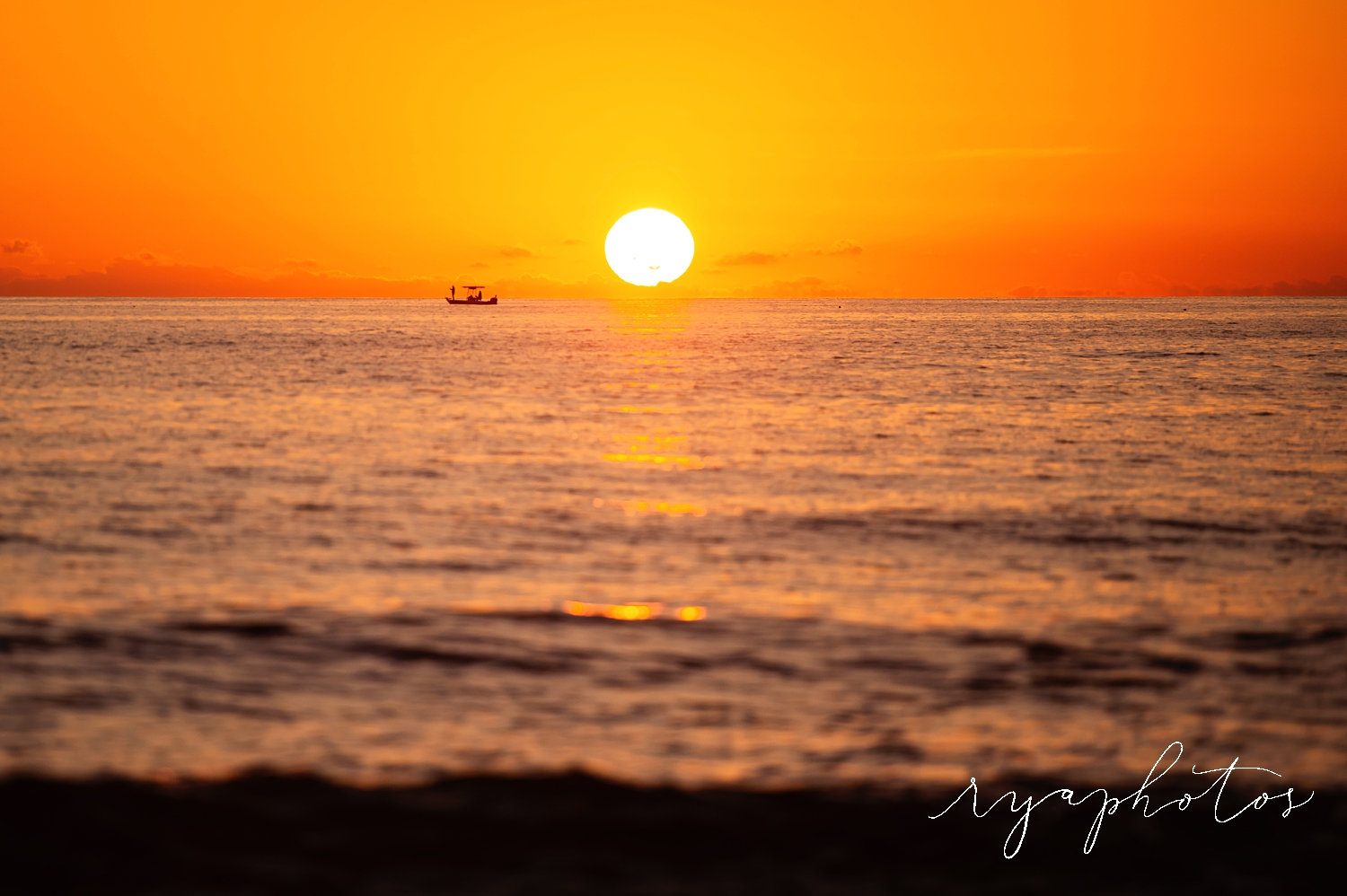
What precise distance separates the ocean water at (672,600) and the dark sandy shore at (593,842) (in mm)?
522

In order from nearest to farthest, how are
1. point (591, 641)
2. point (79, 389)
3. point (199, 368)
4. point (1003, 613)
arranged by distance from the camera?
point (591, 641)
point (1003, 613)
point (79, 389)
point (199, 368)

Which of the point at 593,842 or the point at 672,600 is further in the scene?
the point at 672,600

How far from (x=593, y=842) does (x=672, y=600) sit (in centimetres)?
713

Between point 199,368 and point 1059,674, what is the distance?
6657 cm

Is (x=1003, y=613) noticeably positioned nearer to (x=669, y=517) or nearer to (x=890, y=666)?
(x=890, y=666)

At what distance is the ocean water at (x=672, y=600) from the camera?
415 inches

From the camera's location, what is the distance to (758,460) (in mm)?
30406

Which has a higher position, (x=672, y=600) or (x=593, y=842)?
(x=672, y=600)

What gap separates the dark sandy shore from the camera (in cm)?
805

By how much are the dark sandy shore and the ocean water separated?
1.71 feet

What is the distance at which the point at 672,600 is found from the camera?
15594 millimetres

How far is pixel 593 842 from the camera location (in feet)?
28.1

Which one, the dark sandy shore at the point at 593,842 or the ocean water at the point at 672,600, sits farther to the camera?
the ocean water at the point at 672,600

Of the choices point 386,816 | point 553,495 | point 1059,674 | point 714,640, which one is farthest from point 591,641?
point 553,495
